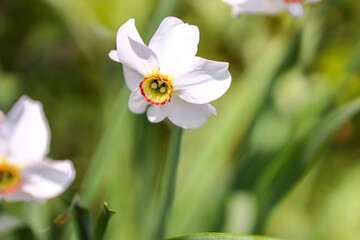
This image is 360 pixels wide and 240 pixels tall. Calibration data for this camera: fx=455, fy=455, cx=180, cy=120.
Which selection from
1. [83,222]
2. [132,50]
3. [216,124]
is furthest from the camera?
[216,124]

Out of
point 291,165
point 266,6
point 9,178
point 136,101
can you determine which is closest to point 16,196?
point 9,178

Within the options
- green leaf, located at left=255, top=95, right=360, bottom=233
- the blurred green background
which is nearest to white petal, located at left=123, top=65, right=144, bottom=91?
the blurred green background

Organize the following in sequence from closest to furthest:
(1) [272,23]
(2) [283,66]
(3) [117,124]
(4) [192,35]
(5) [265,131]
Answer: (4) [192,35], (3) [117,124], (2) [283,66], (5) [265,131], (1) [272,23]

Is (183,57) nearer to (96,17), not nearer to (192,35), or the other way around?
(192,35)

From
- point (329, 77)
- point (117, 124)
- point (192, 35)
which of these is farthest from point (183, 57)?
point (329, 77)

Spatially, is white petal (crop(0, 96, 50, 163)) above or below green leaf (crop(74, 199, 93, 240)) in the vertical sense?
above

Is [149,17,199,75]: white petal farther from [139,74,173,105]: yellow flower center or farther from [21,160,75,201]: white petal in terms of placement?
[21,160,75,201]: white petal

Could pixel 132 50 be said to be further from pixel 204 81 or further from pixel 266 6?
pixel 266 6
